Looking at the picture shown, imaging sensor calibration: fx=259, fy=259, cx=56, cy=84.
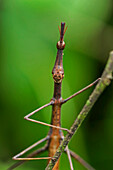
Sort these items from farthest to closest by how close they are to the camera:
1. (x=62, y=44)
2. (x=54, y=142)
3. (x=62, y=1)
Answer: (x=62, y=1), (x=54, y=142), (x=62, y=44)

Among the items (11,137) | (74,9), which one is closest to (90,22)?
(74,9)

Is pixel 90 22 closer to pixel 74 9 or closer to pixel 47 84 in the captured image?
pixel 74 9

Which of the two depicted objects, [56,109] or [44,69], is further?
[44,69]

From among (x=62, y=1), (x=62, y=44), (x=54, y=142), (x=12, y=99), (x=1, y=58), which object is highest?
(x=62, y=1)

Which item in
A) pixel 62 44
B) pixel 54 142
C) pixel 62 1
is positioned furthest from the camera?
pixel 62 1

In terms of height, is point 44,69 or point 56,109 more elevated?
point 44,69

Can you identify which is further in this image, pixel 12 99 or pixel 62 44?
pixel 12 99

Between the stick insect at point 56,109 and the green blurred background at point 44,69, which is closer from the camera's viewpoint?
the stick insect at point 56,109

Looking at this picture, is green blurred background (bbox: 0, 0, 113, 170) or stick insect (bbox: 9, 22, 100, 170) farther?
green blurred background (bbox: 0, 0, 113, 170)
